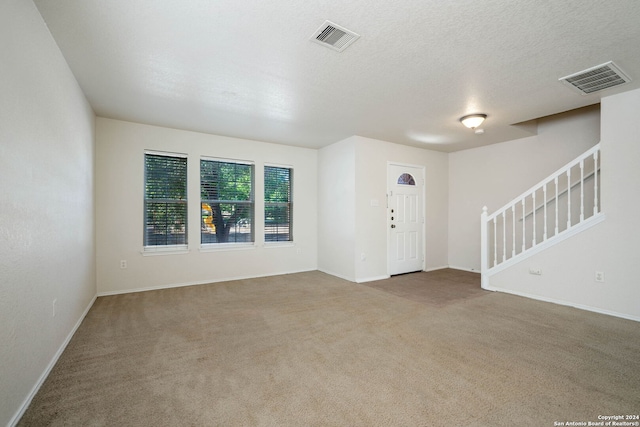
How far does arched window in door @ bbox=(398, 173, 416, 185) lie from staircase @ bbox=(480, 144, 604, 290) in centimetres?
159

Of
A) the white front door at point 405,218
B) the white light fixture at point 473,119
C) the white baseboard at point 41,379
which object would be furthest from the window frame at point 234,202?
the white light fixture at point 473,119

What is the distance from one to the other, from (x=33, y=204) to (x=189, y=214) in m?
2.79

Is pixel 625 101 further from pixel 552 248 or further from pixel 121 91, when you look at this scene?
pixel 121 91

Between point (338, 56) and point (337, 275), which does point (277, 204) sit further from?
point (338, 56)

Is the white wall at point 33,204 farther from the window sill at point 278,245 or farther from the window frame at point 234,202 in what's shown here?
the window sill at point 278,245

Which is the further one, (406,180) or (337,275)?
(406,180)

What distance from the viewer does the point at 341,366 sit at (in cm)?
222

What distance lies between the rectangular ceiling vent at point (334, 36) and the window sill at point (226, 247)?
3.80 m

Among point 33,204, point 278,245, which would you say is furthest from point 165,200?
point 33,204

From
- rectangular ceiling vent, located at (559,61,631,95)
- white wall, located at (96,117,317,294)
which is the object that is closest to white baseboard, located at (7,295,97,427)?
white wall, located at (96,117,317,294)

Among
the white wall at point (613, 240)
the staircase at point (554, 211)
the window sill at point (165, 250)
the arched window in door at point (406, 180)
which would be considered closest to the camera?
the white wall at point (613, 240)

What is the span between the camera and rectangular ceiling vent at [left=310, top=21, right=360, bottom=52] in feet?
6.83

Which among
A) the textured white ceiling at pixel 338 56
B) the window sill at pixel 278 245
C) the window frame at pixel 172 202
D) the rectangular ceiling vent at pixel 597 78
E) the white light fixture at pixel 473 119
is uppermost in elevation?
the textured white ceiling at pixel 338 56

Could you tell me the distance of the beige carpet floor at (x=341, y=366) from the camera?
1.69m
